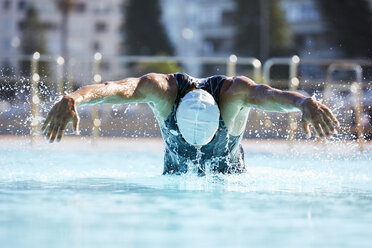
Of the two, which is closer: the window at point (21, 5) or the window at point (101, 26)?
the window at point (21, 5)

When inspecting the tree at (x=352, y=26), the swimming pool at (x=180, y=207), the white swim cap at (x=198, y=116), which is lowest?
the swimming pool at (x=180, y=207)

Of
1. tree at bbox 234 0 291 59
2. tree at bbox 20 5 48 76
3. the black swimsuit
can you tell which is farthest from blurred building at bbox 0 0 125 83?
the black swimsuit

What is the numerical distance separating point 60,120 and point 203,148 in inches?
40.9

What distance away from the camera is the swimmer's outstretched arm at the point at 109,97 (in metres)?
2.59

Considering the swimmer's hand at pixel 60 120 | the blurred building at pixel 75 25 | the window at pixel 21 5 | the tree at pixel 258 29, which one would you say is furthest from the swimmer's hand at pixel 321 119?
the window at pixel 21 5

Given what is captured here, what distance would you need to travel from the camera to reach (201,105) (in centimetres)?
Answer: 314

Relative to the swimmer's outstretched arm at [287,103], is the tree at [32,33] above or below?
above

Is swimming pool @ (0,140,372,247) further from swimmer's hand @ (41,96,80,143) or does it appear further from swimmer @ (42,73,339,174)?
swimmer's hand @ (41,96,80,143)

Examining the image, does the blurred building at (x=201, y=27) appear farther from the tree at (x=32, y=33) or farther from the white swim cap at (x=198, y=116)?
the white swim cap at (x=198, y=116)

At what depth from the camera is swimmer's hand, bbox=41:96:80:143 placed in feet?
8.46

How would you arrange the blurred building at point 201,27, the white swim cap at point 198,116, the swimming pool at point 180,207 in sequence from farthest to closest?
the blurred building at point 201,27, the white swim cap at point 198,116, the swimming pool at point 180,207

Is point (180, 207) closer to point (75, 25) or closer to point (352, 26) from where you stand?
point (352, 26)

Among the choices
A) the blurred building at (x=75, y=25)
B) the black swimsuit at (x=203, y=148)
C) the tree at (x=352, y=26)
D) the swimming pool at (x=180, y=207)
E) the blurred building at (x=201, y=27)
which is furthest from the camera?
the blurred building at (x=201, y=27)

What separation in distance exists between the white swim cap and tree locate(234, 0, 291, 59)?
47.5 feet
